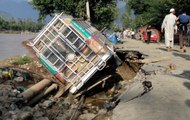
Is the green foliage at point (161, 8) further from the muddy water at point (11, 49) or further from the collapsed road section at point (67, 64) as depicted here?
the collapsed road section at point (67, 64)

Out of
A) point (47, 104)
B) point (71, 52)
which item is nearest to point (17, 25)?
point (71, 52)

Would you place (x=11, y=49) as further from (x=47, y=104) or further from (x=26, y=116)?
(x=26, y=116)

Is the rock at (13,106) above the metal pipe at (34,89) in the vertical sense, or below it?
above

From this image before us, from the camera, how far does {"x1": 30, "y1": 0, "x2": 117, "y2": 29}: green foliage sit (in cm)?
2917

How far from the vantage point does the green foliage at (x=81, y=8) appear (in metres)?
29.2

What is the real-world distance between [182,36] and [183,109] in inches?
463

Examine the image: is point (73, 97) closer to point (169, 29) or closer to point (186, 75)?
point (186, 75)

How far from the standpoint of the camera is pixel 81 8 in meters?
29.1

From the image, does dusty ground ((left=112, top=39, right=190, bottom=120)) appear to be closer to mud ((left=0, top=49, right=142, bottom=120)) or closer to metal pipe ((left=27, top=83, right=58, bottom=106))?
mud ((left=0, top=49, right=142, bottom=120))

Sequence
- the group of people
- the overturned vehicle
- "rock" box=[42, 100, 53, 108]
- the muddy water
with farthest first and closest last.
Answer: the muddy water, the group of people, the overturned vehicle, "rock" box=[42, 100, 53, 108]

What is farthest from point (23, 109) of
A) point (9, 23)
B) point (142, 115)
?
point (9, 23)

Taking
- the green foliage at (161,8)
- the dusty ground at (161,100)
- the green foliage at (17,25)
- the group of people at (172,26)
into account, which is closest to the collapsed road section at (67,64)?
the dusty ground at (161,100)

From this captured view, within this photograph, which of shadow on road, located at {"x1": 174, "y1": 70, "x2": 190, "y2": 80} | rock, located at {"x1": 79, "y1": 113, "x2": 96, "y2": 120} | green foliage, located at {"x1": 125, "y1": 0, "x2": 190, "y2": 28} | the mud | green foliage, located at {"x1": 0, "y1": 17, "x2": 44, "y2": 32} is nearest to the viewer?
the mud

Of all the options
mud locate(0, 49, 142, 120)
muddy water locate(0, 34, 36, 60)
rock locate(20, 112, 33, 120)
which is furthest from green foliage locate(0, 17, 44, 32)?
rock locate(20, 112, 33, 120)
